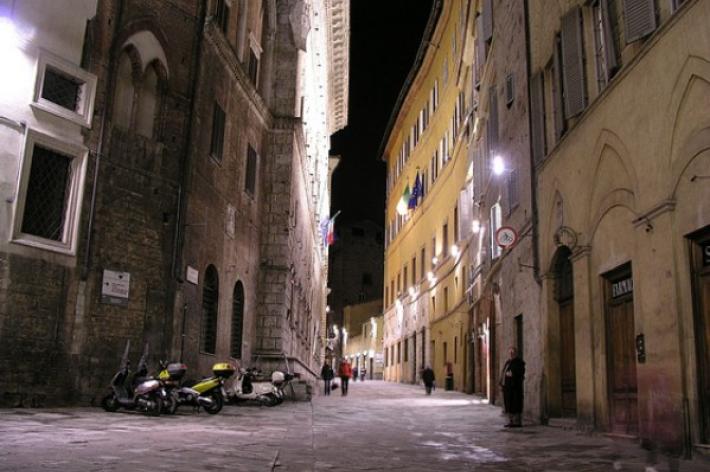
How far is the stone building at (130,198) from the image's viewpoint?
1180cm

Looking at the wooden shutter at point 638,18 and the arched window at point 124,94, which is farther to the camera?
the arched window at point 124,94

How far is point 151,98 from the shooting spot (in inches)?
585

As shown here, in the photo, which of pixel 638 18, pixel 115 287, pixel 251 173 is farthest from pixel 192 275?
pixel 638 18

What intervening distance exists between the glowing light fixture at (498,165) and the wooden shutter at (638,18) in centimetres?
788

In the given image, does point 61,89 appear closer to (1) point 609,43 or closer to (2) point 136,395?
(2) point 136,395

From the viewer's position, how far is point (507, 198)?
1600 cm

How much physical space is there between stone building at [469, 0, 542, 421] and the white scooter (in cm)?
561

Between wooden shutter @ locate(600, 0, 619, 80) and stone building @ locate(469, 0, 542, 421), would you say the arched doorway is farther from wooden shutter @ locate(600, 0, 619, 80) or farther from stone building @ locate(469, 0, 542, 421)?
wooden shutter @ locate(600, 0, 619, 80)

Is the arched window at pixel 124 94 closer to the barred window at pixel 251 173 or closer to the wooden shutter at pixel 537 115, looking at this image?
the barred window at pixel 251 173

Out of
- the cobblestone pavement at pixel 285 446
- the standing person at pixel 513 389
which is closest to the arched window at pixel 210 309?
the cobblestone pavement at pixel 285 446

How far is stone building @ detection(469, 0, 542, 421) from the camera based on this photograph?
13727mm

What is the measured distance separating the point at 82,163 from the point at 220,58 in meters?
5.98

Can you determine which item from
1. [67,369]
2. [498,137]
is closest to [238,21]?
[498,137]

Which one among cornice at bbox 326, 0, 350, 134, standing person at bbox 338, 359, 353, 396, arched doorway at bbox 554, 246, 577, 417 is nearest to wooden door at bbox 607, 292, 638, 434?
arched doorway at bbox 554, 246, 577, 417
